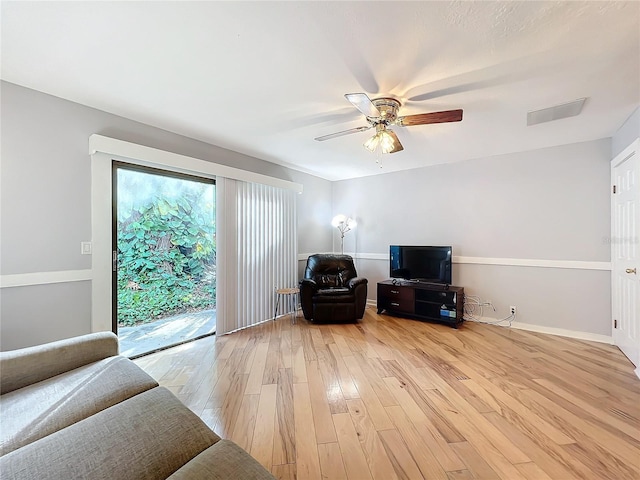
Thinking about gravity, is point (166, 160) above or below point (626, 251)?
above

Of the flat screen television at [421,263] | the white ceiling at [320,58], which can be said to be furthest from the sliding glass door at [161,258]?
the flat screen television at [421,263]

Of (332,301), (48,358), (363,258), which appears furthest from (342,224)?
(48,358)

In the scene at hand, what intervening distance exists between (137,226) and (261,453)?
2.50 metres

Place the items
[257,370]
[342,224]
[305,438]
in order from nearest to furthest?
[305,438], [257,370], [342,224]

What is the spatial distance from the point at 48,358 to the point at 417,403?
2.35m

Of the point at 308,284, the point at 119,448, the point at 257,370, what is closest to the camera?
the point at 119,448

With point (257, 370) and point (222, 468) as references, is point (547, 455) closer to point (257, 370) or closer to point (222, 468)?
point (222, 468)

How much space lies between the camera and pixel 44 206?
2.20 metres

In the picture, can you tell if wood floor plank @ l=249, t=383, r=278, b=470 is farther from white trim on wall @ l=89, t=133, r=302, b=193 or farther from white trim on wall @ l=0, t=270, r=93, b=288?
white trim on wall @ l=89, t=133, r=302, b=193

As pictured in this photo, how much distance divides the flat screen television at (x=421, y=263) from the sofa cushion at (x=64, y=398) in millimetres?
3730

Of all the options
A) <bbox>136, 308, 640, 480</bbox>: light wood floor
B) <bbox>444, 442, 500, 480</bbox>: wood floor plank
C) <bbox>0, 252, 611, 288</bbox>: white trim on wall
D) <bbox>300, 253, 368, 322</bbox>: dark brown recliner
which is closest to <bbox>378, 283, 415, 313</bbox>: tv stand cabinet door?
<bbox>300, 253, 368, 322</bbox>: dark brown recliner

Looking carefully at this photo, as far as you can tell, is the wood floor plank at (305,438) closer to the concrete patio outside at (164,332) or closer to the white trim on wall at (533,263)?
the concrete patio outside at (164,332)

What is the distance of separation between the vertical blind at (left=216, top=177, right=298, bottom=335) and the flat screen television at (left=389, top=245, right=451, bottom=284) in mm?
1689

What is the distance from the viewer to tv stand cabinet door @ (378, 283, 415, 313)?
4145 millimetres
